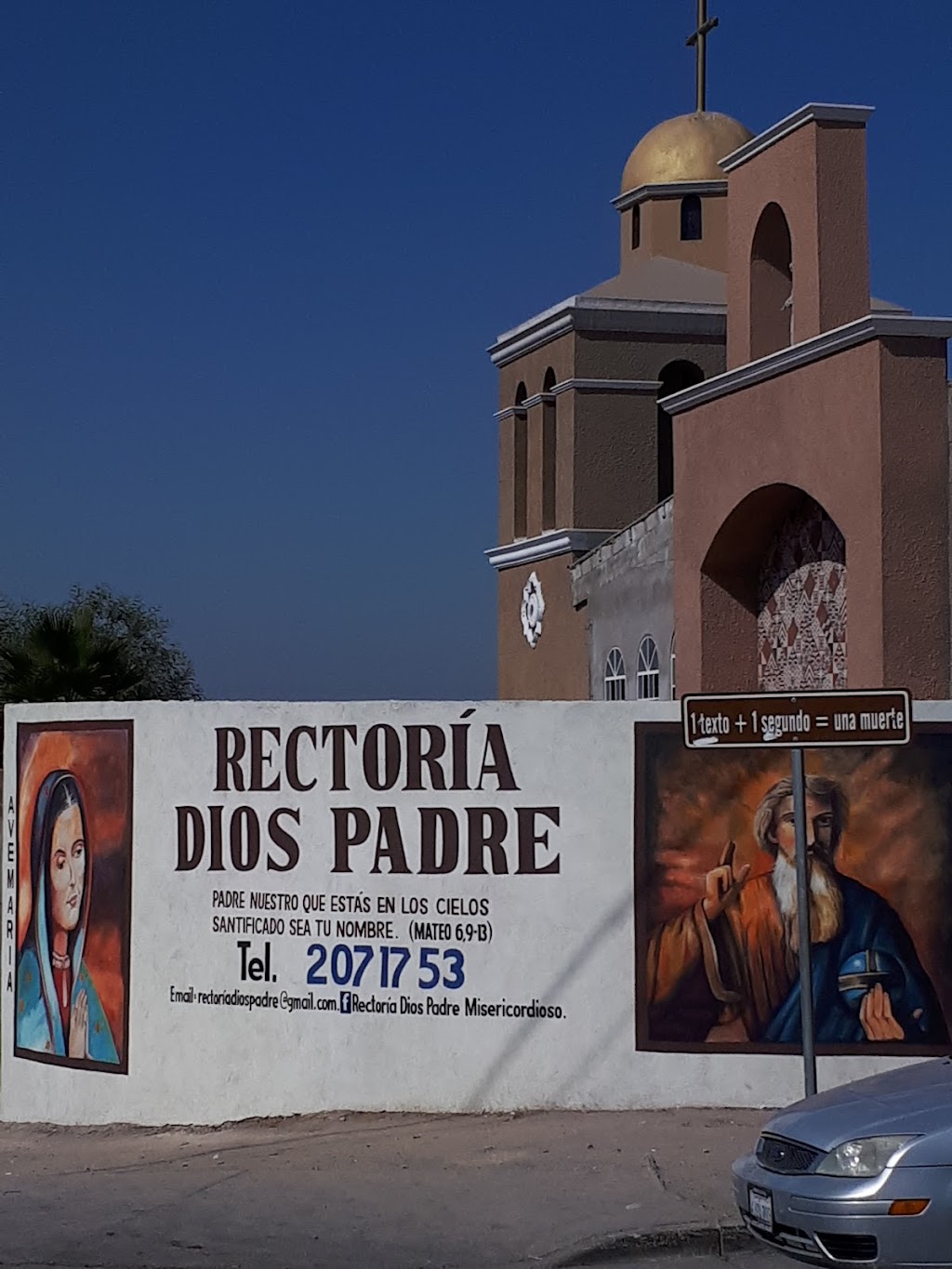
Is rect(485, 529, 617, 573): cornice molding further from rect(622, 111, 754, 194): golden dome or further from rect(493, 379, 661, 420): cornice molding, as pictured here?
rect(622, 111, 754, 194): golden dome

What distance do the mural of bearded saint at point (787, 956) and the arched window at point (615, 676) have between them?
365 inches

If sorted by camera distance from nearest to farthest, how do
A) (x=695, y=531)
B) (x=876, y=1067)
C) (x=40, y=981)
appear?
(x=876, y=1067) → (x=40, y=981) → (x=695, y=531)

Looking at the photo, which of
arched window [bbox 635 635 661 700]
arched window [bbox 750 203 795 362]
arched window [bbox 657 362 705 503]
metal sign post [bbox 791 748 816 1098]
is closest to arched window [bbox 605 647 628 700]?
arched window [bbox 635 635 661 700]

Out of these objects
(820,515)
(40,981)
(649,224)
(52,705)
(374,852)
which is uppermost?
(649,224)

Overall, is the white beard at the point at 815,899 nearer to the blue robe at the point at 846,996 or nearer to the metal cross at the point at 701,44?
the blue robe at the point at 846,996

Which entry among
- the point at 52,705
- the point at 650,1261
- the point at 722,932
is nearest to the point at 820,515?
the point at 722,932

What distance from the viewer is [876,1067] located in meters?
10.6

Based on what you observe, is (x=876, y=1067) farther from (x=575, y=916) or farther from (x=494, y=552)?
(x=494, y=552)

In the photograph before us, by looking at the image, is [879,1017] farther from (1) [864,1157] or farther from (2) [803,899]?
(1) [864,1157]

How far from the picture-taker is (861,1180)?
22.4 ft

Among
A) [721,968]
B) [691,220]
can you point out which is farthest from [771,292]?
[691,220]

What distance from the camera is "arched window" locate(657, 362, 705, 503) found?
73.9ft

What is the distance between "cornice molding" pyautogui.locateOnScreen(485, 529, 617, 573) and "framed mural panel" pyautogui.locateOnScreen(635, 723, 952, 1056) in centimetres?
1123

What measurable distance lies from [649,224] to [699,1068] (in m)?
16.3
